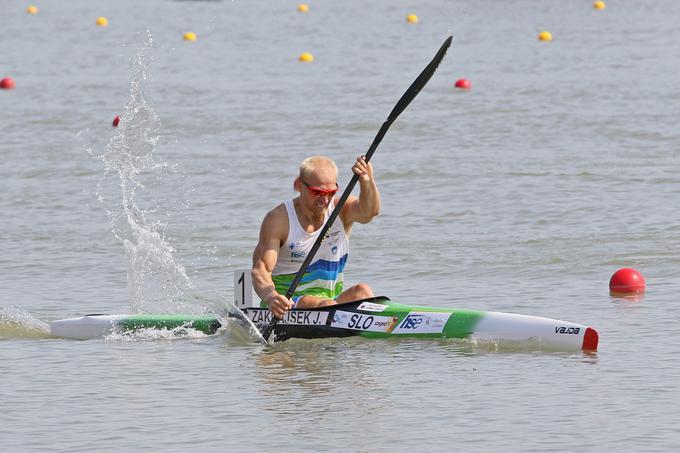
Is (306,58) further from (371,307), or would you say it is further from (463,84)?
(371,307)

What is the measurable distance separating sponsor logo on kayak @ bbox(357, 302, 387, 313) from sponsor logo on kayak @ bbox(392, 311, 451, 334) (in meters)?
0.17

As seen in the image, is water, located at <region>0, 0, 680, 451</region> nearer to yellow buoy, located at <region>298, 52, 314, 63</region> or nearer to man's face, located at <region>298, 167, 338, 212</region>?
yellow buoy, located at <region>298, 52, 314, 63</region>

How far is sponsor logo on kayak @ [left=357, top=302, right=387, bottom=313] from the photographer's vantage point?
900 centimetres

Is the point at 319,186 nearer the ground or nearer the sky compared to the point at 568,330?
nearer the sky

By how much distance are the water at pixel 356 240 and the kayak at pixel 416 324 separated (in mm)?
101

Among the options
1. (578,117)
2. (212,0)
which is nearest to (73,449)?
(578,117)

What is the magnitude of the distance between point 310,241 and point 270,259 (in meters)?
0.31

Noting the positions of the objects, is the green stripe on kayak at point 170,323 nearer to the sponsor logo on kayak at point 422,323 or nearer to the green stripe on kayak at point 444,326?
the green stripe on kayak at point 444,326

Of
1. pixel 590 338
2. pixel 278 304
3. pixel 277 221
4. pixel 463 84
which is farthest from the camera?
pixel 463 84

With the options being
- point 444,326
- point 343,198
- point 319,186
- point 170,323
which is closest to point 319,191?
point 319,186

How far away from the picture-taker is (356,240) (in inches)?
531

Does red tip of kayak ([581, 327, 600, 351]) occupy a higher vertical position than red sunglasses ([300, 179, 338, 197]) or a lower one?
lower

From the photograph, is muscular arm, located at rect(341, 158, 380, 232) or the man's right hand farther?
the man's right hand

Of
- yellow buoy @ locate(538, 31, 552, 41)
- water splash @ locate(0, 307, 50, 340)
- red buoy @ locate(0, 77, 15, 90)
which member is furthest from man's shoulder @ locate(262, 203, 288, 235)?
yellow buoy @ locate(538, 31, 552, 41)
